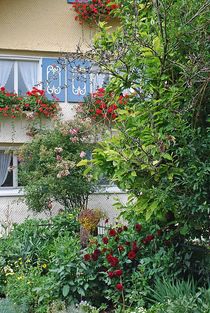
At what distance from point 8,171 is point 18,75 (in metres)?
2.42

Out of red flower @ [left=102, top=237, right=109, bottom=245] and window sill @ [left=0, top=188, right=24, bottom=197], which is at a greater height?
window sill @ [left=0, top=188, right=24, bottom=197]

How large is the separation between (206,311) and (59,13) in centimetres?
946

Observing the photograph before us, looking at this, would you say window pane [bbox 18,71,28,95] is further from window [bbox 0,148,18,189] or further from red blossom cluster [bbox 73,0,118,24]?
red blossom cluster [bbox 73,0,118,24]

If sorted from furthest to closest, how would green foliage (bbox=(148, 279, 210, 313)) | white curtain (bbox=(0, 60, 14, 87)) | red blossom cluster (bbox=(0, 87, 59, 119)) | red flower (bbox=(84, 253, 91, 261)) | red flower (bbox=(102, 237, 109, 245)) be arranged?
white curtain (bbox=(0, 60, 14, 87))
red blossom cluster (bbox=(0, 87, 59, 119))
red flower (bbox=(102, 237, 109, 245))
red flower (bbox=(84, 253, 91, 261))
green foliage (bbox=(148, 279, 210, 313))

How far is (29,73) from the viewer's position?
11906 mm

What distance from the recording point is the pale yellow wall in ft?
37.9

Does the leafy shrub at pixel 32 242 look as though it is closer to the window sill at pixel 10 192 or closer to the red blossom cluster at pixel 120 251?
the red blossom cluster at pixel 120 251

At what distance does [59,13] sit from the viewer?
1199 centimetres

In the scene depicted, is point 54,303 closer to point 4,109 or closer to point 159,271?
point 159,271

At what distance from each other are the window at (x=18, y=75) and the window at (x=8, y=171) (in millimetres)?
1586

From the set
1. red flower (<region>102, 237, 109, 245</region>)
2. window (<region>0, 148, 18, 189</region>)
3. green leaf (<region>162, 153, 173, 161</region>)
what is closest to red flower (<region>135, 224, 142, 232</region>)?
red flower (<region>102, 237, 109, 245</region>)

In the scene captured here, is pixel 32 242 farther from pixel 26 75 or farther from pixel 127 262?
pixel 26 75

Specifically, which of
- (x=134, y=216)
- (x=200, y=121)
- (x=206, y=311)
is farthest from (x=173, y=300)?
(x=200, y=121)

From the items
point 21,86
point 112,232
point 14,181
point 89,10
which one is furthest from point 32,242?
point 89,10
